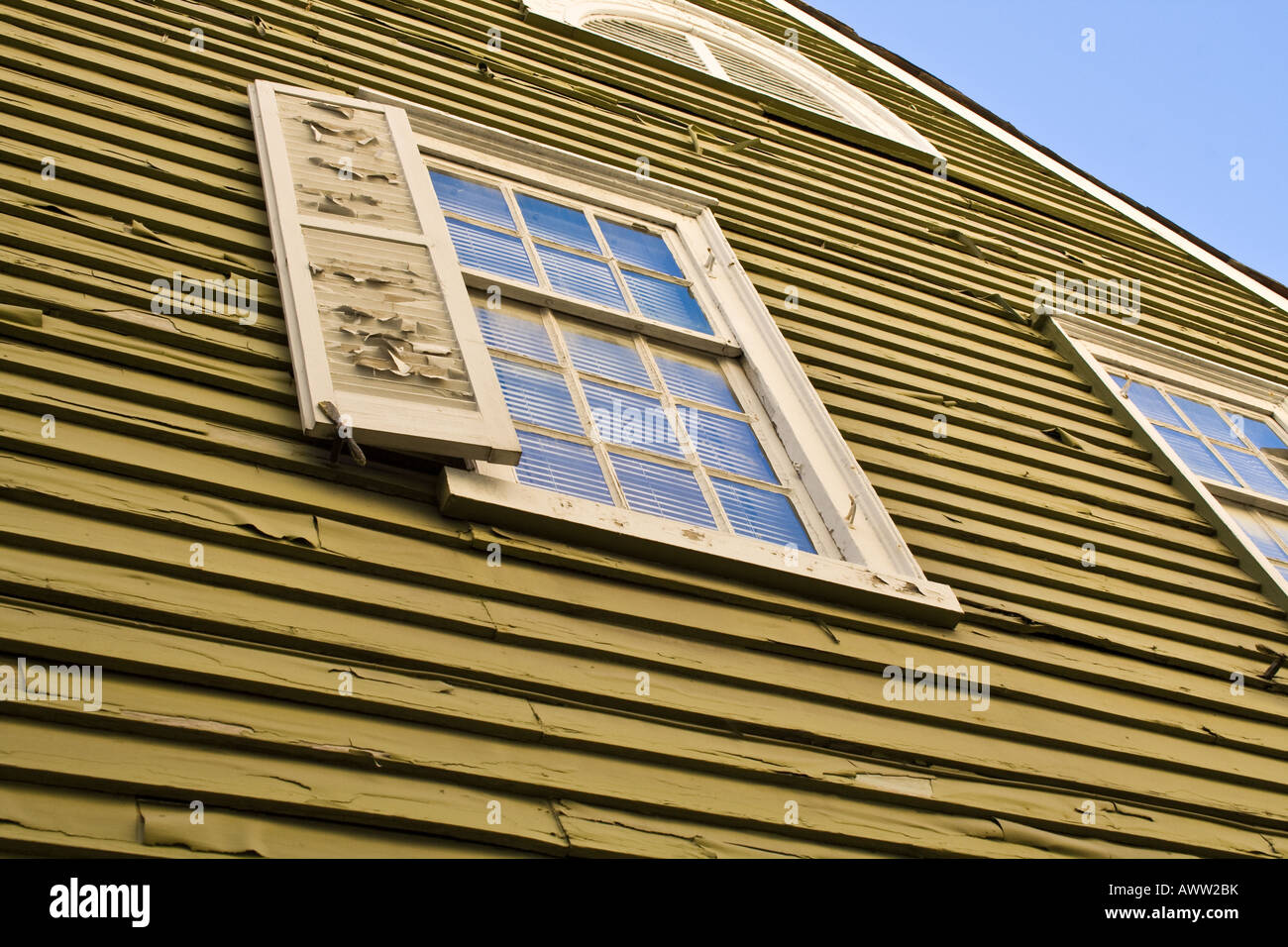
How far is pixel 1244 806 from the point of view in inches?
123

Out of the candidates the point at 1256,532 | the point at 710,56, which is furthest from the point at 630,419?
the point at 710,56

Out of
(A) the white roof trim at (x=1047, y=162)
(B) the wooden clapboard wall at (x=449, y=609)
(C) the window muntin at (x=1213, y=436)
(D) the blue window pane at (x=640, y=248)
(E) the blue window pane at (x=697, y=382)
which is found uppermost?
(A) the white roof trim at (x=1047, y=162)

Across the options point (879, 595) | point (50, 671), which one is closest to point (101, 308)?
point (50, 671)

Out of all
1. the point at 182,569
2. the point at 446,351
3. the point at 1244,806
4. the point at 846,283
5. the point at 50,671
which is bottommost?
the point at 1244,806

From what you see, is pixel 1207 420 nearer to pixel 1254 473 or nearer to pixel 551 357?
pixel 1254 473

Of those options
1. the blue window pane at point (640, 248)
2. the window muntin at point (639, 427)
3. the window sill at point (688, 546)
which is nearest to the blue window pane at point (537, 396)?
the window muntin at point (639, 427)

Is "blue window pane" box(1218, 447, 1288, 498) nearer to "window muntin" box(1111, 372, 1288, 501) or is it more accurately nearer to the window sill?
"window muntin" box(1111, 372, 1288, 501)

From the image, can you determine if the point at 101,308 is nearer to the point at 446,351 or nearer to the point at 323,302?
the point at 323,302

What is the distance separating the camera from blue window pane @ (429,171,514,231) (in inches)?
154

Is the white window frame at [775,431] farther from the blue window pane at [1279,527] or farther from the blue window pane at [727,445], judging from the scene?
the blue window pane at [1279,527]

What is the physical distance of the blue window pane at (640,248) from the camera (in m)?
4.16

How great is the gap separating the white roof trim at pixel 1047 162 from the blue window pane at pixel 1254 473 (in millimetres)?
2550
